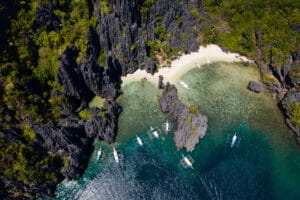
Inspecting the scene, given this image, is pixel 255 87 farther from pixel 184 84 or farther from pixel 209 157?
pixel 209 157

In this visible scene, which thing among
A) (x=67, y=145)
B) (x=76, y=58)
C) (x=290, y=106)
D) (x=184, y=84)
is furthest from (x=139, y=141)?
(x=290, y=106)

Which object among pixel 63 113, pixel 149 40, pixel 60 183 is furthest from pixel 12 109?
pixel 149 40

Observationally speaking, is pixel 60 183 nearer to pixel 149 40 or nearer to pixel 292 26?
pixel 149 40

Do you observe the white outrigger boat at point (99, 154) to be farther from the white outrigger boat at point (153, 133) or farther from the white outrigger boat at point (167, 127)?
the white outrigger boat at point (167, 127)

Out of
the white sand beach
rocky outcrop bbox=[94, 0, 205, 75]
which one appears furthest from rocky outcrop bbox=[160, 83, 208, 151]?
rocky outcrop bbox=[94, 0, 205, 75]

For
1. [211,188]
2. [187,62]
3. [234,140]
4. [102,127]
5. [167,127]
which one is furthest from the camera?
[187,62]

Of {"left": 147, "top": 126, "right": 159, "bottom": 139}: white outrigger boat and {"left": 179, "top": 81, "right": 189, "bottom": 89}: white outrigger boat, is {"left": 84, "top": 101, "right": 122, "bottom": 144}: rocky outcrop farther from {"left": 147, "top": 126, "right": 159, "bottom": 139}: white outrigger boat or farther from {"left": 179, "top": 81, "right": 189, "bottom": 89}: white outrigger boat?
{"left": 179, "top": 81, "right": 189, "bottom": 89}: white outrigger boat

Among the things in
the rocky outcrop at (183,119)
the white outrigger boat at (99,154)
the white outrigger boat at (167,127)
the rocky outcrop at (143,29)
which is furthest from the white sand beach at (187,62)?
the white outrigger boat at (99,154)
